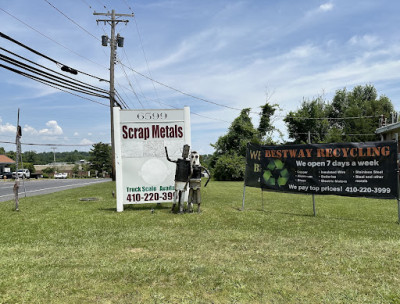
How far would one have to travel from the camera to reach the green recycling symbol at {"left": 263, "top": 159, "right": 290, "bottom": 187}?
10.0 m

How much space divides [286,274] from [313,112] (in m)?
43.6

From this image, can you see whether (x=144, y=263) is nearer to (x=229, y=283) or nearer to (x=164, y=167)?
(x=229, y=283)

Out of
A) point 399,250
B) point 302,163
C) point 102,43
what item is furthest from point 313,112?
point 399,250

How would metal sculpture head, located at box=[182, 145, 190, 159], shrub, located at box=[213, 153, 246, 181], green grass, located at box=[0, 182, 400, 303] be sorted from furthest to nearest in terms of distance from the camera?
shrub, located at box=[213, 153, 246, 181]
metal sculpture head, located at box=[182, 145, 190, 159]
green grass, located at box=[0, 182, 400, 303]

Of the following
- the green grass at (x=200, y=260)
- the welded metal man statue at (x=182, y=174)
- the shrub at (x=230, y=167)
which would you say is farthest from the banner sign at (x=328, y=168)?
the shrub at (x=230, y=167)

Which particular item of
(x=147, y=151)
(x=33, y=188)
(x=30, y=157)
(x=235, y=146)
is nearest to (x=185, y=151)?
(x=147, y=151)

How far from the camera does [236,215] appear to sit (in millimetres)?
9500

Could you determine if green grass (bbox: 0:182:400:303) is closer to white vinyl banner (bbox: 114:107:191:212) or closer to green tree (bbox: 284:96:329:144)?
white vinyl banner (bbox: 114:107:191:212)

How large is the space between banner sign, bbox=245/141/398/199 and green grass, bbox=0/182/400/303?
92cm

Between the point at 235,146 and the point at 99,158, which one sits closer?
the point at 235,146

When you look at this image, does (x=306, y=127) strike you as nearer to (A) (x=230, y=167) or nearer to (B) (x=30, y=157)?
(A) (x=230, y=167)

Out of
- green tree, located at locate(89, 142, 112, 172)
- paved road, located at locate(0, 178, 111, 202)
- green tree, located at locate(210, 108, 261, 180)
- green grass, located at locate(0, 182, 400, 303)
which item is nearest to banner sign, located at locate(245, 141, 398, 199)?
green grass, located at locate(0, 182, 400, 303)

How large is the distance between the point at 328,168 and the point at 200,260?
561 centimetres

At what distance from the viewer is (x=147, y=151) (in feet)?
34.9
